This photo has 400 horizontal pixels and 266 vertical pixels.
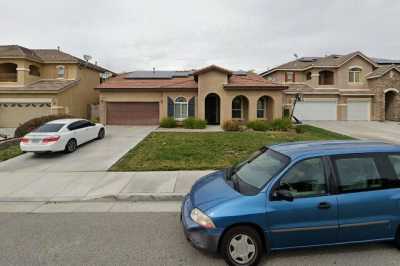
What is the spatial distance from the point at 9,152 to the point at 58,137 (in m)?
2.56

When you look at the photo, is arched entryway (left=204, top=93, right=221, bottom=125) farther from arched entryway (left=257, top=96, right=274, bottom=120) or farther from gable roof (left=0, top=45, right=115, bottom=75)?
gable roof (left=0, top=45, right=115, bottom=75)

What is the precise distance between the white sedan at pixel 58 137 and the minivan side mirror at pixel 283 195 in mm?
10543

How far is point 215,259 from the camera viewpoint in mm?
3738

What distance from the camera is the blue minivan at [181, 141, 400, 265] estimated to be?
3594mm

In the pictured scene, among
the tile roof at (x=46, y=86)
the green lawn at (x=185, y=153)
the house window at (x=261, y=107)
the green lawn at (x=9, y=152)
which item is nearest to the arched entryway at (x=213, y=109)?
the house window at (x=261, y=107)

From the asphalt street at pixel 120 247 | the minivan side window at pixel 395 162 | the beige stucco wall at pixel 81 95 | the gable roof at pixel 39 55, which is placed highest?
the gable roof at pixel 39 55

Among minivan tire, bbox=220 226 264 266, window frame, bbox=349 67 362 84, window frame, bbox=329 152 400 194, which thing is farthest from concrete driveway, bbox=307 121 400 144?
minivan tire, bbox=220 226 264 266

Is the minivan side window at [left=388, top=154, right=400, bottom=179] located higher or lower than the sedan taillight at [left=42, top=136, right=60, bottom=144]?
higher

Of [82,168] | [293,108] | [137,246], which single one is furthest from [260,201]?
[293,108]

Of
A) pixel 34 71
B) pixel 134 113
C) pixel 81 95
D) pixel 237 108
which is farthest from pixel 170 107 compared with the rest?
pixel 34 71

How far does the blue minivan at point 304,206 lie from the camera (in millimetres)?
3594

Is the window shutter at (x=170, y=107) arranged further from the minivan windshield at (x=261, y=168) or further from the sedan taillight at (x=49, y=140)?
the minivan windshield at (x=261, y=168)

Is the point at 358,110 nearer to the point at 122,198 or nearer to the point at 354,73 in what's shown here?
the point at 354,73

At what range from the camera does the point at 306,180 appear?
12.4 feet
